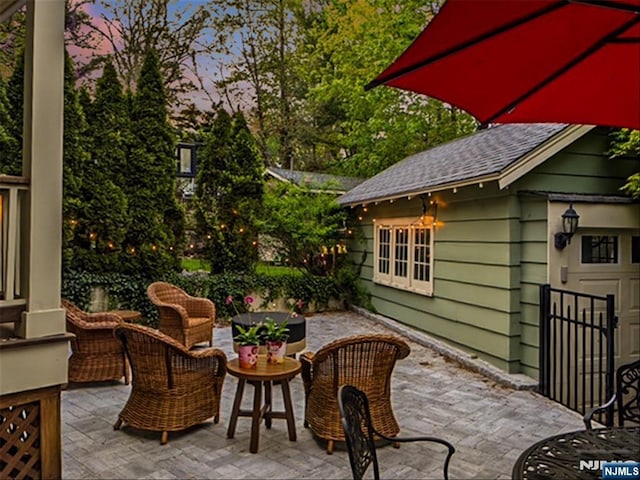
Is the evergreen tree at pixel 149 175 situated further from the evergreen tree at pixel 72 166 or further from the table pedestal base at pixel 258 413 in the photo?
the table pedestal base at pixel 258 413

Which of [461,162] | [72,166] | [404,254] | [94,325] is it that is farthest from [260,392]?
[72,166]

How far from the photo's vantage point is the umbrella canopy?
6.05 feet

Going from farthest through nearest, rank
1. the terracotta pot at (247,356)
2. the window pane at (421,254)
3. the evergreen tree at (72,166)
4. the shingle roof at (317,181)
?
1. the shingle roof at (317,181)
2. the window pane at (421,254)
3. the evergreen tree at (72,166)
4. the terracotta pot at (247,356)

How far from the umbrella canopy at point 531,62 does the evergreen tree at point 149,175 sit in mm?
7182

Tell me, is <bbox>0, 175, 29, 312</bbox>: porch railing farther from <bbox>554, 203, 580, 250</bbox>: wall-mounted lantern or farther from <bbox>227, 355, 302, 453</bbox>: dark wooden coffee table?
<bbox>554, 203, 580, 250</bbox>: wall-mounted lantern

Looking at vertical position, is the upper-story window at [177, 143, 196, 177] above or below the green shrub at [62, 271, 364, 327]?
above

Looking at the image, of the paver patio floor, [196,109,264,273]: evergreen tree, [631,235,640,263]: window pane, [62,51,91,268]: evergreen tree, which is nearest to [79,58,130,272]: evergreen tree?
[62,51,91,268]: evergreen tree

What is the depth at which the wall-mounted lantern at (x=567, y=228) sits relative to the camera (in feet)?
17.0

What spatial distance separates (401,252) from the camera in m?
8.56

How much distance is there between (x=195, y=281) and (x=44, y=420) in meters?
6.04

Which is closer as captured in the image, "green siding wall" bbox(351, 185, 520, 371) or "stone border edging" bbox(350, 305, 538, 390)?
"stone border edging" bbox(350, 305, 538, 390)

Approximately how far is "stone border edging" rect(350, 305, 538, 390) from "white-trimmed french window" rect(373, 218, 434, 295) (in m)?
0.67

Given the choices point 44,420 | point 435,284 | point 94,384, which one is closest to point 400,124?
point 435,284

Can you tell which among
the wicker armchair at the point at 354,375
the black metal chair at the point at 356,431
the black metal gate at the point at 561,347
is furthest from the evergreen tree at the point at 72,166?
the black metal gate at the point at 561,347
